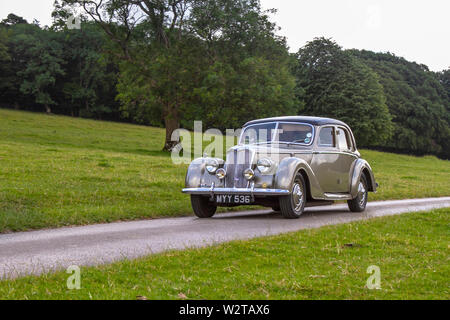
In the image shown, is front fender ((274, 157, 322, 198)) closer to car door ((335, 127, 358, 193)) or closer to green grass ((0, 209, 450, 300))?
car door ((335, 127, 358, 193))

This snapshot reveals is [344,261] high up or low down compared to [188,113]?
down

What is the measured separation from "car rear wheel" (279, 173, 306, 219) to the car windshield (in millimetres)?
1366

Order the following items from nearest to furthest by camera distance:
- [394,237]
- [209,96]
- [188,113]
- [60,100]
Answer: [394,237]
[209,96]
[188,113]
[60,100]

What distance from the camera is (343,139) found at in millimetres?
14328

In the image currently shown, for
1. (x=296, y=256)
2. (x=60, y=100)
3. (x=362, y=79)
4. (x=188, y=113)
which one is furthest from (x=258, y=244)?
(x=60, y=100)

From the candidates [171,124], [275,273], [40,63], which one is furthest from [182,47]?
[40,63]

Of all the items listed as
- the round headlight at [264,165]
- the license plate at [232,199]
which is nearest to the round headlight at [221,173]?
the license plate at [232,199]

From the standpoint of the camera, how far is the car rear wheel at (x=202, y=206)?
12281 mm

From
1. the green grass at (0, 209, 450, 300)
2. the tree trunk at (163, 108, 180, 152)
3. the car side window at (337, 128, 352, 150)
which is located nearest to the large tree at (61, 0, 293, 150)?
the tree trunk at (163, 108, 180, 152)

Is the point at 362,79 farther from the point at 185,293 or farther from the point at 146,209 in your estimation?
the point at 185,293

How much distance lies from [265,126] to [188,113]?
874 inches

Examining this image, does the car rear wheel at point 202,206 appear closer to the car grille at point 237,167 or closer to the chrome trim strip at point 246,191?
the chrome trim strip at point 246,191

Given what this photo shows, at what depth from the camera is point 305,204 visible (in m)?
12.3
